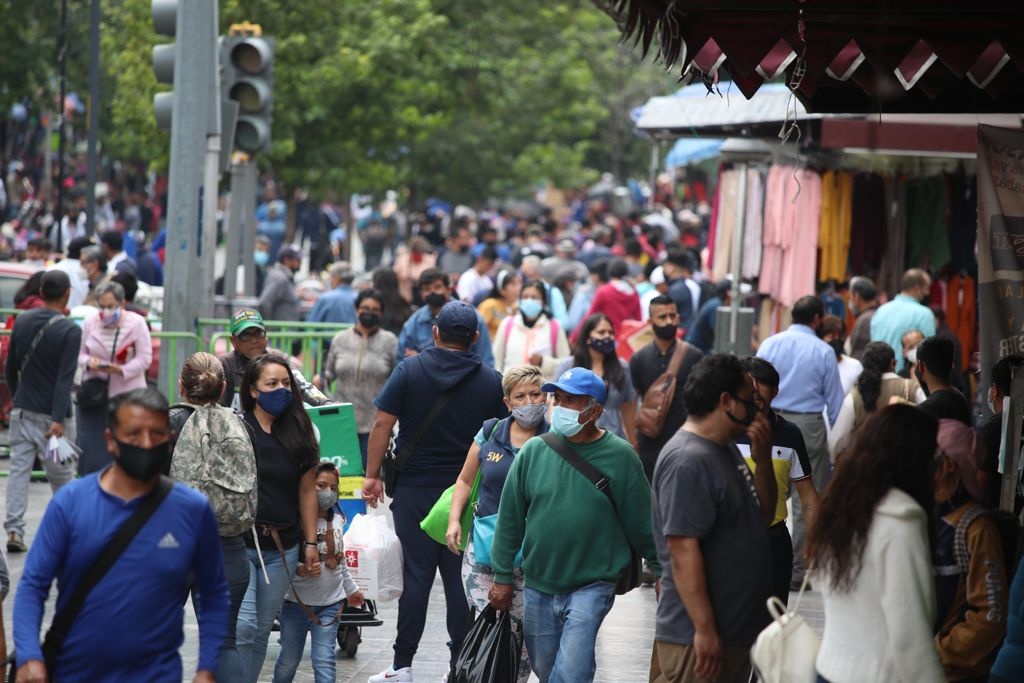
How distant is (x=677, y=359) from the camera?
36.4 ft

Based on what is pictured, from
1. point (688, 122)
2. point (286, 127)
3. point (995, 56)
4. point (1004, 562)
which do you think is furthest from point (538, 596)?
point (286, 127)

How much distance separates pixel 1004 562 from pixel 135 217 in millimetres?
36696

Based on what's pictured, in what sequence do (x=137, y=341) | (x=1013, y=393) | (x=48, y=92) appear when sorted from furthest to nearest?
1. (x=48, y=92)
2. (x=137, y=341)
3. (x=1013, y=393)

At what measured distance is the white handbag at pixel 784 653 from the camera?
529cm

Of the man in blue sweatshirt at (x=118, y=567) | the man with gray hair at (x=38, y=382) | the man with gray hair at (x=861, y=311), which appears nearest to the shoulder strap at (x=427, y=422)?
the man in blue sweatshirt at (x=118, y=567)

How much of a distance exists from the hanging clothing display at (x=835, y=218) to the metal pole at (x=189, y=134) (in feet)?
21.4

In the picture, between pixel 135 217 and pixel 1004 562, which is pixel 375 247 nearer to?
pixel 135 217

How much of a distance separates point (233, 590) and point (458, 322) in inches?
80.1

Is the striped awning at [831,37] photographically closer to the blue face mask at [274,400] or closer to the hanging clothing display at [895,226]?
the blue face mask at [274,400]

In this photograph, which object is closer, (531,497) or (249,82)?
(531,497)

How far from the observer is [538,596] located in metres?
6.89

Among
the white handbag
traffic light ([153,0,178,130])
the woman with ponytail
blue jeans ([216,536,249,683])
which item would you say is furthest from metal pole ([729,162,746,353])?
the white handbag

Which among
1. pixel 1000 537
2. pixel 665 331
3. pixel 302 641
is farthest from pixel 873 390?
pixel 1000 537

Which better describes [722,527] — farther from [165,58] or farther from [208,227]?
[165,58]
